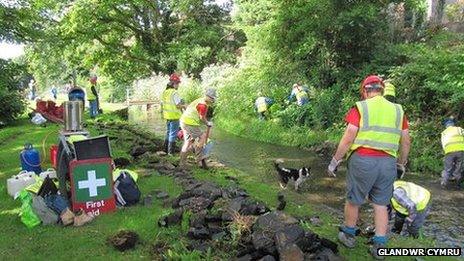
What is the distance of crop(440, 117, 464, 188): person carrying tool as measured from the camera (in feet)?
35.5

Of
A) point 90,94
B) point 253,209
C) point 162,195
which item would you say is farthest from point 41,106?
point 253,209

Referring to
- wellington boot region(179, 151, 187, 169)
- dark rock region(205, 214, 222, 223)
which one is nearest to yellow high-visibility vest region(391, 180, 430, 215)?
dark rock region(205, 214, 222, 223)

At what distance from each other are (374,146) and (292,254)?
1.61 m

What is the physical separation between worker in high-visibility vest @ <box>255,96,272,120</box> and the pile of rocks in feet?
37.5

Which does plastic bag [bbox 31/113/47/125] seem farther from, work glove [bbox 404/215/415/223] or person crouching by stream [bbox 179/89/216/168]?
work glove [bbox 404/215/415/223]

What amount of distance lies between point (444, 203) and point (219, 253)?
6.30 m

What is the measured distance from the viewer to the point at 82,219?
Result: 6.95 m

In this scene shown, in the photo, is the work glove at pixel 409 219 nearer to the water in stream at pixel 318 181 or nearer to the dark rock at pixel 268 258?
the water in stream at pixel 318 181

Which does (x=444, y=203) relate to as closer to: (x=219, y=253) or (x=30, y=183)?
(x=219, y=253)

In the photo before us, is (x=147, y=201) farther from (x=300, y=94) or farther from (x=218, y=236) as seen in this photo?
(x=300, y=94)

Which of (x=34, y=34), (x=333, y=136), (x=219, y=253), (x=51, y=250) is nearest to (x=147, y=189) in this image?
(x=51, y=250)

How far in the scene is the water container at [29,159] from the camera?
9414 mm

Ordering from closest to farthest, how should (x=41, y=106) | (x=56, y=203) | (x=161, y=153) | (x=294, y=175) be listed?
(x=56, y=203) < (x=294, y=175) < (x=161, y=153) < (x=41, y=106)

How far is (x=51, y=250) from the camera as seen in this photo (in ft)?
20.1
